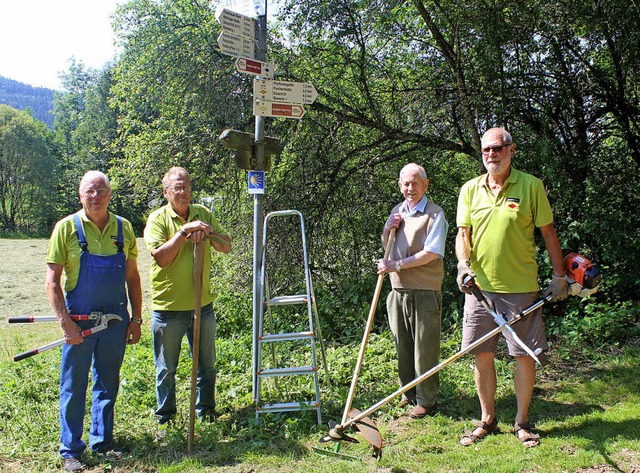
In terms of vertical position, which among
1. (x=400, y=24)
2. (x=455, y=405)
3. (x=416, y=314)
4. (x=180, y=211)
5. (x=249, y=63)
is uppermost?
(x=400, y=24)

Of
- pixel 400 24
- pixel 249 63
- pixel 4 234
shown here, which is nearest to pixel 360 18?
pixel 400 24

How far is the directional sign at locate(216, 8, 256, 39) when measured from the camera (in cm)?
415

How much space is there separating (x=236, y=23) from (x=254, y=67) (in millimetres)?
353

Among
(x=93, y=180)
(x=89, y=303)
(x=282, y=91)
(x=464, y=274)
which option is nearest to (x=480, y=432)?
(x=464, y=274)

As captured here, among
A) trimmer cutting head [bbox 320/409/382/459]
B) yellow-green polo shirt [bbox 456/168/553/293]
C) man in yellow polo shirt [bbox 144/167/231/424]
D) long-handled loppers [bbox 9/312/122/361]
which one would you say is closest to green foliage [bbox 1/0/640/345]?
yellow-green polo shirt [bbox 456/168/553/293]

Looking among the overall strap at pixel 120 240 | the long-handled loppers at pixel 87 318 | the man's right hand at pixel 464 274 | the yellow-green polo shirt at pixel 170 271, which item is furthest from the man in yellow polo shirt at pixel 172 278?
the man's right hand at pixel 464 274

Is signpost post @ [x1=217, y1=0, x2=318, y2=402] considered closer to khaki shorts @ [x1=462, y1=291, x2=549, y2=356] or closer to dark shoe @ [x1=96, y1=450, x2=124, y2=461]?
dark shoe @ [x1=96, y1=450, x2=124, y2=461]

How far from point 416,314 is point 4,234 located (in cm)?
3334

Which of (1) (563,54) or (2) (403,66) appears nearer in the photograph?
(1) (563,54)

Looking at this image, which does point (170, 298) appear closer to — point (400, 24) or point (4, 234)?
point (400, 24)

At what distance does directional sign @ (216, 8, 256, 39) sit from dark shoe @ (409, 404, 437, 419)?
3206 mm

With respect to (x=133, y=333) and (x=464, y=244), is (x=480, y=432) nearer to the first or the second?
(x=464, y=244)

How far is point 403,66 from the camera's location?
720 centimetres

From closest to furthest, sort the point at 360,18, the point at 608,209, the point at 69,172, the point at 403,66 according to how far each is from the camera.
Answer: the point at 608,209 → the point at 360,18 → the point at 403,66 → the point at 69,172
